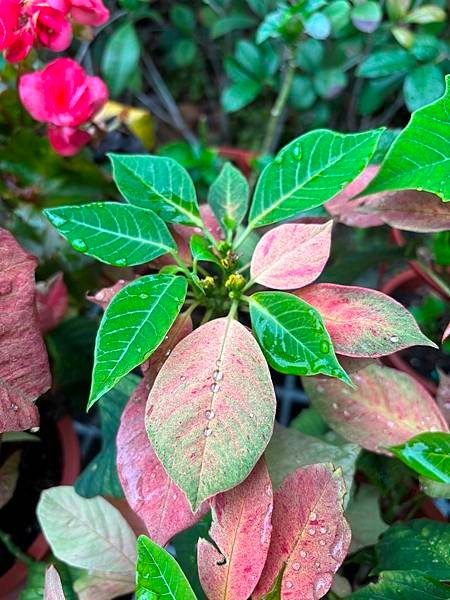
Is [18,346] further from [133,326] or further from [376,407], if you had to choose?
[376,407]

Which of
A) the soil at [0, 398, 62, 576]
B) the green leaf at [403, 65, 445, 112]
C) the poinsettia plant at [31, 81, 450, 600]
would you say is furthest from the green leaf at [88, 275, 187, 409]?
the green leaf at [403, 65, 445, 112]

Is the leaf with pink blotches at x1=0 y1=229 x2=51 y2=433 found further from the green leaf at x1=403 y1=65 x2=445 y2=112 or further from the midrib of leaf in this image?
the green leaf at x1=403 y1=65 x2=445 y2=112

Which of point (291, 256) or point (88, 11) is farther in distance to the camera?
point (88, 11)

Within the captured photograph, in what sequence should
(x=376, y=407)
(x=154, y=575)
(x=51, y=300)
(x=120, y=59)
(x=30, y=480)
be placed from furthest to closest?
1. (x=120, y=59)
2. (x=30, y=480)
3. (x=51, y=300)
4. (x=376, y=407)
5. (x=154, y=575)

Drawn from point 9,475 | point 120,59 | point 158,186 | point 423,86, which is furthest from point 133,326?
point 120,59

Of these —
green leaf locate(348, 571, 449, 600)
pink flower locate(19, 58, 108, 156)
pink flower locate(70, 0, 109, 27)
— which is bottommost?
green leaf locate(348, 571, 449, 600)

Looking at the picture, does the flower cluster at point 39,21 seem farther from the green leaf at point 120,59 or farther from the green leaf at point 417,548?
the green leaf at point 417,548

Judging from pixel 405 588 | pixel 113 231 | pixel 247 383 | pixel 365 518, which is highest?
pixel 113 231
